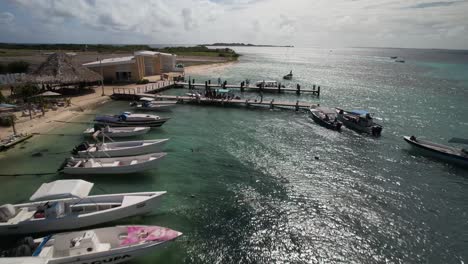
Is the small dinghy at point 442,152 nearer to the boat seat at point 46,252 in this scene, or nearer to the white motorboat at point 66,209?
the white motorboat at point 66,209

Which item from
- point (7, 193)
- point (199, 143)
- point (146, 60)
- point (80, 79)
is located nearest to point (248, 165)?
point (199, 143)

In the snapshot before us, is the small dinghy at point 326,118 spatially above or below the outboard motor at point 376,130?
above

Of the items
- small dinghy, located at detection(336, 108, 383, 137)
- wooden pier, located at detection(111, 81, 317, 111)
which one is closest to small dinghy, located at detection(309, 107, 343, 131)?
small dinghy, located at detection(336, 108, 383, 137)

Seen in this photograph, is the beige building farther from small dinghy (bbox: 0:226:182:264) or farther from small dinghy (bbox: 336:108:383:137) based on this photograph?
small dinghy (bbox: 0:226:182:264)

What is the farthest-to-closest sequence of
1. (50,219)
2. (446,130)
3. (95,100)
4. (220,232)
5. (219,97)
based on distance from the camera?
(219,97)
(95,100)
(446,130)
(220,232)
(50,219)

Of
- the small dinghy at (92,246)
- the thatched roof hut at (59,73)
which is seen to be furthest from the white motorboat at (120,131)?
the small dinghy at (92,246)

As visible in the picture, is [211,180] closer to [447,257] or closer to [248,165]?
[248,165]
